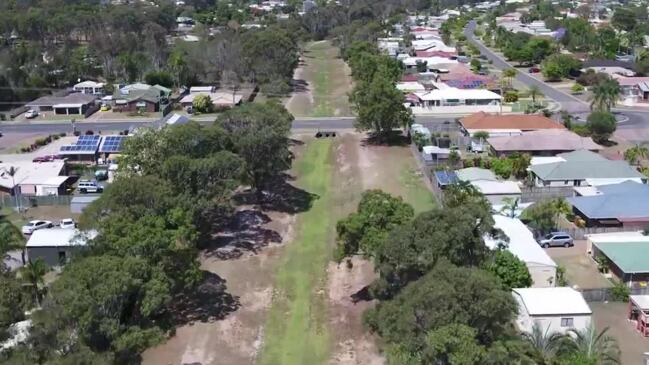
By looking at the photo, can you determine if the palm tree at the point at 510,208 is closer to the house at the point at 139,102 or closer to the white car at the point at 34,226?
the white car at the point at 34,226

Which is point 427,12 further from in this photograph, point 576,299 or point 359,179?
point 576,299

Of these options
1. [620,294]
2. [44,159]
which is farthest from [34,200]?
[620,294]

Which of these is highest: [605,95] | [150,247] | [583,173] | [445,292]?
[445,292]

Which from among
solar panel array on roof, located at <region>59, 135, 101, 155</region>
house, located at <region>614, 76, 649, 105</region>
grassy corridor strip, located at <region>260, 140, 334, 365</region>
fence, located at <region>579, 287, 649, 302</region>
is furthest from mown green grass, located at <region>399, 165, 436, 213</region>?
house, located at <region>614, 76, 649, 105</region>

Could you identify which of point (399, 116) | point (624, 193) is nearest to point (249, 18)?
point (399, 116)

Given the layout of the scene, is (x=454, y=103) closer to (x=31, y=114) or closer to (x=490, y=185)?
(x=490, y=185)

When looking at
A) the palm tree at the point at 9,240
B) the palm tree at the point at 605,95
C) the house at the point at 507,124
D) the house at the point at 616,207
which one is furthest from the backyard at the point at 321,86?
the palm tree at the point at 9,240
